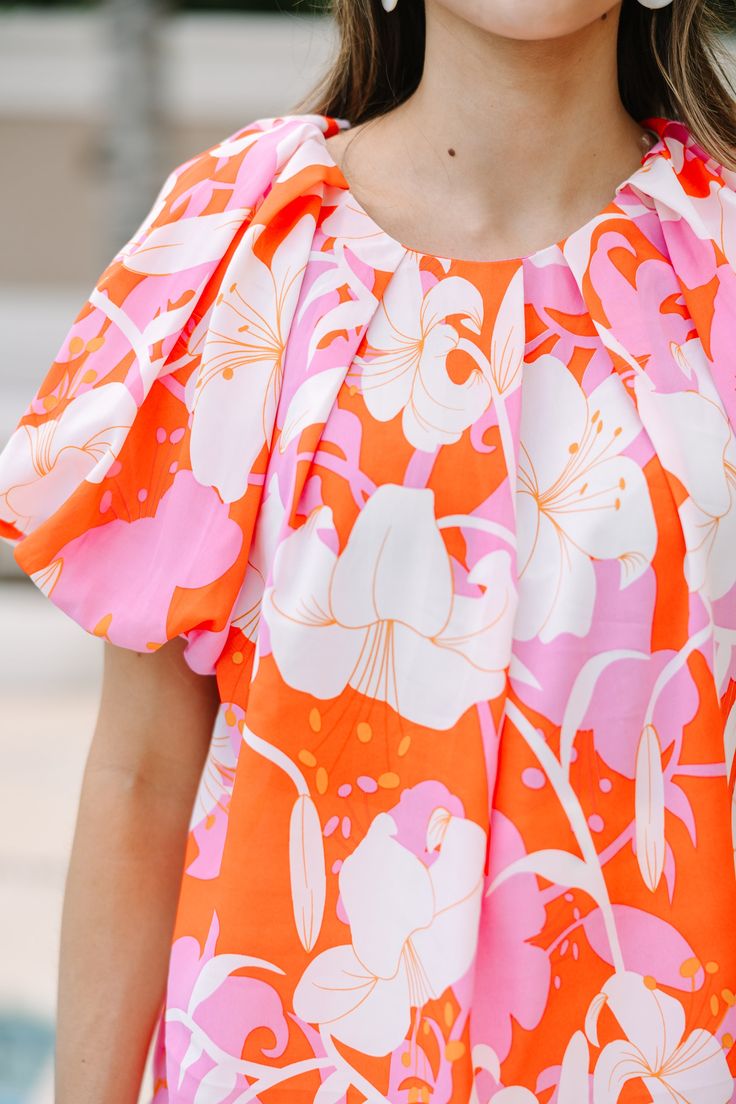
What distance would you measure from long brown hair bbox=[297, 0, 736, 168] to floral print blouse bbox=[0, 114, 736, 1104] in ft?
0.32

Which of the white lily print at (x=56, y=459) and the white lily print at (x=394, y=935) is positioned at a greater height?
the white lily print at (x=56, y=459)

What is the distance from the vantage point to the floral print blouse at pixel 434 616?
78 centimetres

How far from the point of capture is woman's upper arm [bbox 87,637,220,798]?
91 centimetres

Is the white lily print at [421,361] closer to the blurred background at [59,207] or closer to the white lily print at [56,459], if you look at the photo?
the white lily print at [56,459]

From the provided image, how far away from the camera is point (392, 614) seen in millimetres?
795

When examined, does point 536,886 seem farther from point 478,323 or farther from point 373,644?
point 478,323

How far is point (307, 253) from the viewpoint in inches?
33.0

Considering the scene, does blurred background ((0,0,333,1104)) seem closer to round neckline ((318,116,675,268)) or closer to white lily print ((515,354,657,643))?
round neckline ((318,116,675,268))

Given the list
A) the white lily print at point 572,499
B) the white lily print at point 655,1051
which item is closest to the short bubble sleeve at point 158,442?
the white lily print at point 572,499

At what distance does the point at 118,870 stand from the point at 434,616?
32cm

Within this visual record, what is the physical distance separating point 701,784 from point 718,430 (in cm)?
22

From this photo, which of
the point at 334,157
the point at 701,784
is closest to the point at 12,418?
the point at 334,157

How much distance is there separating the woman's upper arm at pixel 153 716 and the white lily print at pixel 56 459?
114 mm

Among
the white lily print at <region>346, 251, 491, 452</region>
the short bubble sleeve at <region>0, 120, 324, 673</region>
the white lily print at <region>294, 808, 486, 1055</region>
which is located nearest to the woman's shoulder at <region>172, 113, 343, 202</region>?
the short bubble sleeve at <region>0, 120, 324, 673</region>
